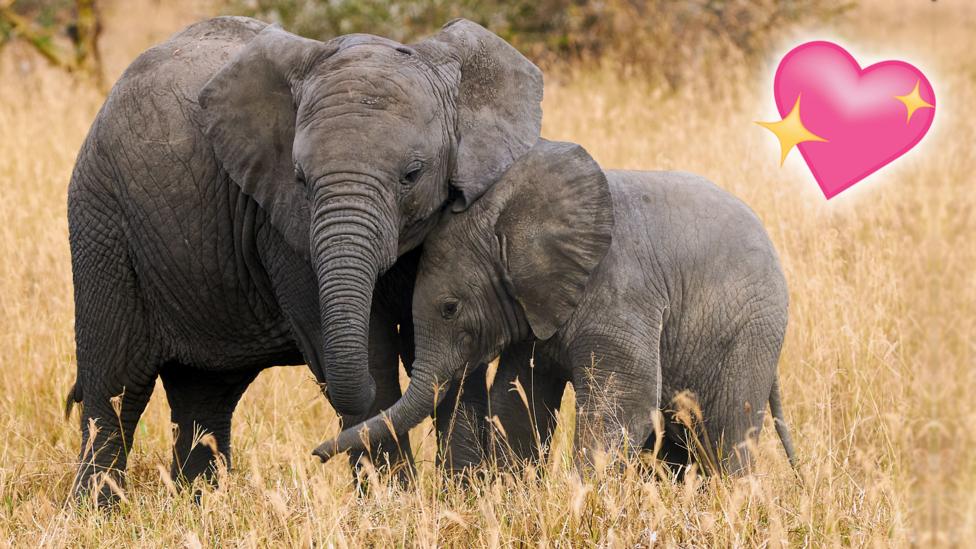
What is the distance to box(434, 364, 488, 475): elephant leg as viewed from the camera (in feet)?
14.3

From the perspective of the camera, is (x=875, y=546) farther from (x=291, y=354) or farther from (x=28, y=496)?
(x=28, y=496)

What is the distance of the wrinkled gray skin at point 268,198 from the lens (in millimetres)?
3645

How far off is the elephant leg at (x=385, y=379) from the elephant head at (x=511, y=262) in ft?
0.57

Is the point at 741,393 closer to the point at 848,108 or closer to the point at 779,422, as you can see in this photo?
the point at 779,422

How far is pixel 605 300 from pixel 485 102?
2.30 feet

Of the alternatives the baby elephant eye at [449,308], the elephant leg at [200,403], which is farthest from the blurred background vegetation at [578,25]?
the baby elephant eye at [449,308]

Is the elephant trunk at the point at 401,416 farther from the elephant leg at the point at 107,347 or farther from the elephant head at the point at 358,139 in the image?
the elephant leg at the point at 107,347

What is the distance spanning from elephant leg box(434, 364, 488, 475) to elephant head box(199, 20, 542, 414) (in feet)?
2.17

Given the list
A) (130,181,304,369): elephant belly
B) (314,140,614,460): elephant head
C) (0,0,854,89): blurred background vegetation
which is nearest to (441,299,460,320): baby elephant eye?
(314,140,614,460): elephant head

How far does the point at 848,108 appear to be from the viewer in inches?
231

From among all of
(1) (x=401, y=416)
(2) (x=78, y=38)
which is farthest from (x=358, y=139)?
(2) (x=78, y=38)

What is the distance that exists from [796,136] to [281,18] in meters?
7.47

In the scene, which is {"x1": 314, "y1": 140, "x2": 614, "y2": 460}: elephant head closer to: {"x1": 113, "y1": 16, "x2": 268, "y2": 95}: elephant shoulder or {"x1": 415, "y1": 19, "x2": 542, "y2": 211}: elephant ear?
{"x1": 415, "y1": 19, "x2": 542, "y2": 211}: elephant ear

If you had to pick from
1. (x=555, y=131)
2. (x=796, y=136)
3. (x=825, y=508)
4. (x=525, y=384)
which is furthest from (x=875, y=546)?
(x=555, y=131)
